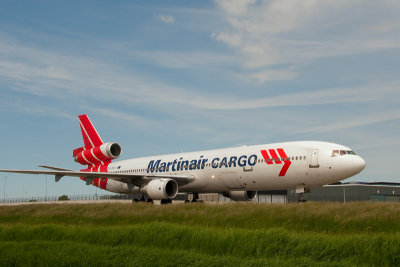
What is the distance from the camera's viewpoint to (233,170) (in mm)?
30219

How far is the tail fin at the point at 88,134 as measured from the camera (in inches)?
1713

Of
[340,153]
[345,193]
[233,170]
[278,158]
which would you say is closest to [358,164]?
[340,153]

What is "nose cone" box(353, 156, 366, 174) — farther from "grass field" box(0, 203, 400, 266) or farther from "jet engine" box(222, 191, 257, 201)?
"jet engine" box(222, 191, 257, 201)

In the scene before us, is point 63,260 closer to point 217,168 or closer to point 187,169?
point 217,168

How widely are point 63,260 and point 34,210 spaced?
18716 mm

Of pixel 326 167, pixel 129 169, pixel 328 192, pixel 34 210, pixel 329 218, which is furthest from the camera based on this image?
pixel 328 192

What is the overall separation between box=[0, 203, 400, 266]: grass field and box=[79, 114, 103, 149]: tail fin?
22718 millimetres

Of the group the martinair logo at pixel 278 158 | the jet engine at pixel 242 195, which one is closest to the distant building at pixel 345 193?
the jet engine at pixel 242 195

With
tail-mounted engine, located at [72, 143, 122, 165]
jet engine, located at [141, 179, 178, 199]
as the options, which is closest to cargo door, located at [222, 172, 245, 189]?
jet engine, located at [141, 179, 178, 199]

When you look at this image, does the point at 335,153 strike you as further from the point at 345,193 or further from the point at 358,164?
the point at 345,193

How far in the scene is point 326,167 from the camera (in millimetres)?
25734

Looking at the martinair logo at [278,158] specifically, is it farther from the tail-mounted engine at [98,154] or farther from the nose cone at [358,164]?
the tail-mounted engine at [98,154]

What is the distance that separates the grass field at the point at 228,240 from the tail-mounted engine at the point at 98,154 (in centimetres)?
1878

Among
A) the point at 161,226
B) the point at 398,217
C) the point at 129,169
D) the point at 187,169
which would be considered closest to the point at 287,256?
the point at 161,226
